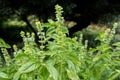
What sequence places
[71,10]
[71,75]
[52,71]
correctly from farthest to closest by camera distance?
1. [71,10]
2. [71,75]
3. [52,71]

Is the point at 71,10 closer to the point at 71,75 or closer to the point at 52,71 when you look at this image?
the point at 71,75

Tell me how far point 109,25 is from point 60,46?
24.7 ft

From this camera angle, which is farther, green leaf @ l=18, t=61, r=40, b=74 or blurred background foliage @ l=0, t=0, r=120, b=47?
blurred background foliage @ l=0, t=0, r=120, b=47

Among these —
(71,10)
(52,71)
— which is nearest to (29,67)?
(52,71)

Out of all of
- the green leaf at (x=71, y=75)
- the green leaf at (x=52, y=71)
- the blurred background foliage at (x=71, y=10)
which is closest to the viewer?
the green leaf at (x=52, y=71)

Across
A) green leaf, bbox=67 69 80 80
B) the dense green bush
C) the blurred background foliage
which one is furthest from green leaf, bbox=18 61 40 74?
the blurred background foliage

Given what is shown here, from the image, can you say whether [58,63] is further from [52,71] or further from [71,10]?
[71,10]

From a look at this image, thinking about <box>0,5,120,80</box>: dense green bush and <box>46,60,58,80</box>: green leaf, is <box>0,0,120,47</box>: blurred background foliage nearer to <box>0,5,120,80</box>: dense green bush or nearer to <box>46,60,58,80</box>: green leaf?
<box>0,5,120,80</box>: dense green bush

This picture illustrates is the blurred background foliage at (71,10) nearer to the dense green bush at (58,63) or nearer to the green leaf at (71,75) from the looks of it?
the dense green bush at (58,63)

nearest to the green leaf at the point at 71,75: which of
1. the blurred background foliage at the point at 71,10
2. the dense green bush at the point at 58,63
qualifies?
the dense green bush at the point at 58,63

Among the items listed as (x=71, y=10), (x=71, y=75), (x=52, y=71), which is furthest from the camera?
(x=71, y=10)

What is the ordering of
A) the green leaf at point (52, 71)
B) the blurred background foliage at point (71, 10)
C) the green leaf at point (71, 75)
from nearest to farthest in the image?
the green leaf at point (52, 71) → the green leaf at point (71, 75) → the blurred background foliage at point (71, 10)

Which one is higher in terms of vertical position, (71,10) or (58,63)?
(71,10)

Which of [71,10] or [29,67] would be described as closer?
[29,67]
